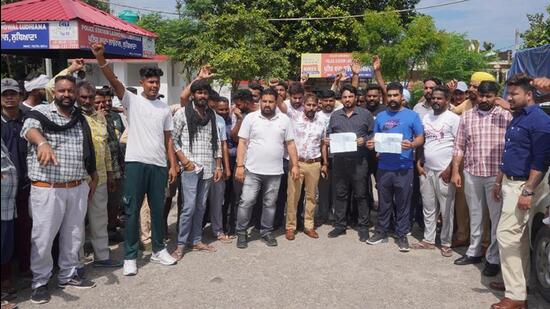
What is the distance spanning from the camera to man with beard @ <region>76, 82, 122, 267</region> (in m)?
4.89

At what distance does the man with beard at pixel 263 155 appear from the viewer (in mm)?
5762

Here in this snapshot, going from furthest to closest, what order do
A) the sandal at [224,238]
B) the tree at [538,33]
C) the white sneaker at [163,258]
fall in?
1. the tree at [538,33]
2. the sandal at [224,238]
3. the white sneaker at [163,258]

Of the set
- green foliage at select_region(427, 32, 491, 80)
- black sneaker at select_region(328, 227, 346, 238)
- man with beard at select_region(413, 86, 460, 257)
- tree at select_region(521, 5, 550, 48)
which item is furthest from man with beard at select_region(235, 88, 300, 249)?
green foliage at select_region(427, 32, 491, 80)

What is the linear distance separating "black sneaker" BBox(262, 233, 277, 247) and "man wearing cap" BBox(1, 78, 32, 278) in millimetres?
2695

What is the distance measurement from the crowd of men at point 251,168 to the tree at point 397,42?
14152 millimetres

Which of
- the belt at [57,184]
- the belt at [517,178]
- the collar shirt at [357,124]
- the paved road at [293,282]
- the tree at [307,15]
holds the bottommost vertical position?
the paved road at [293,282]

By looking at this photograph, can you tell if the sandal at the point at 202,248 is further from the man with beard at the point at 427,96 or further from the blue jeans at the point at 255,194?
the man with beard at the point at 427,96

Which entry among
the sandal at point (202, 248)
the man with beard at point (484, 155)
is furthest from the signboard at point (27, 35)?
the man with beard at point (484, 155)

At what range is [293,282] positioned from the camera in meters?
4.67

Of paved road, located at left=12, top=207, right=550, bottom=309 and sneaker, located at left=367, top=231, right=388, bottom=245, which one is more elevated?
sneaker, located at left=367, top=231, right=388, bottom=245

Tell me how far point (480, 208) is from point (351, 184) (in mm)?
1733

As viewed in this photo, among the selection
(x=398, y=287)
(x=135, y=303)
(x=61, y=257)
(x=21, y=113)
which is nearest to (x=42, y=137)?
(x=21, y=113)

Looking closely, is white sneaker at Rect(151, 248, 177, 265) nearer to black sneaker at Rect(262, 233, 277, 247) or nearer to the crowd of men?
the crowd of men

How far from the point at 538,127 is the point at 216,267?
3409 millimetres
